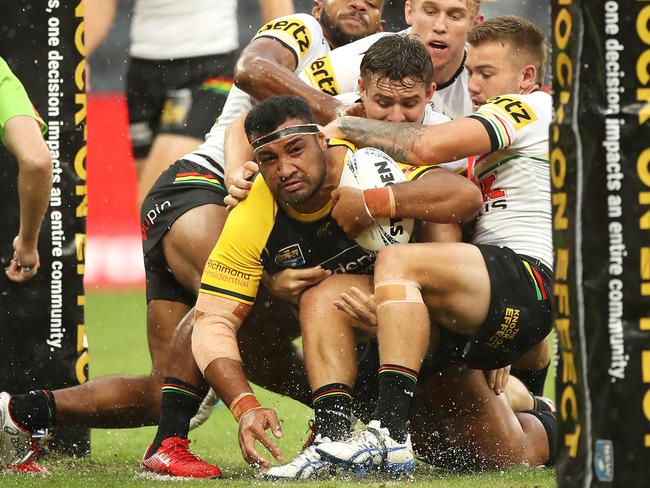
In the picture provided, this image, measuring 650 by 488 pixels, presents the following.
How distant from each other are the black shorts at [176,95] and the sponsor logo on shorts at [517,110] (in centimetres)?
413

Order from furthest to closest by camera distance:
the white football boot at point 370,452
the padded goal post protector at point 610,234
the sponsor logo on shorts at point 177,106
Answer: the sponsor logo on shorts at point 177,106 → the white football boot at point 370,452 → the padded goal post protector at point 610,234

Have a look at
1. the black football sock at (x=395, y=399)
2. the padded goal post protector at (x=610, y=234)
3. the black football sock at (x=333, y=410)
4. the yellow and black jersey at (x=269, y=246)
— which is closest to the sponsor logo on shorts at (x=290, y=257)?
the yellow and black jersey at (x=269, y=246)

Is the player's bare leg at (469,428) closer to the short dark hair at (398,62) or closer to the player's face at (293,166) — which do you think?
the player's face at (293,166)

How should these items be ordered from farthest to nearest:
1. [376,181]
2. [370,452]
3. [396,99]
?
1. [396,99]
2. [376,181]
3. [370,452]

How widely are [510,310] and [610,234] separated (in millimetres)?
1995

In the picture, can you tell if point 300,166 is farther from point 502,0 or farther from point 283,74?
point 502,0

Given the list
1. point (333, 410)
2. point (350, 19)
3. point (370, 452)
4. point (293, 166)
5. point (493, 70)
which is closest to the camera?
point (370, 452)

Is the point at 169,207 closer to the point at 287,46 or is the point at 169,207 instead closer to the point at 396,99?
the point at 287,46

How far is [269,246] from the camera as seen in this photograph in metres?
5.45

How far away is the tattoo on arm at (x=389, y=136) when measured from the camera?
215 inches

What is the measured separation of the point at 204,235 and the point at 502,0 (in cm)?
845

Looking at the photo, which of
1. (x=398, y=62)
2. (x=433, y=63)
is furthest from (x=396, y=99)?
(x=433, y=63)

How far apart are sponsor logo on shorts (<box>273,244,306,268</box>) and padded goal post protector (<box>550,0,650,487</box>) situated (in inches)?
86.7

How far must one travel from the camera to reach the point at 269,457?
246 inches
